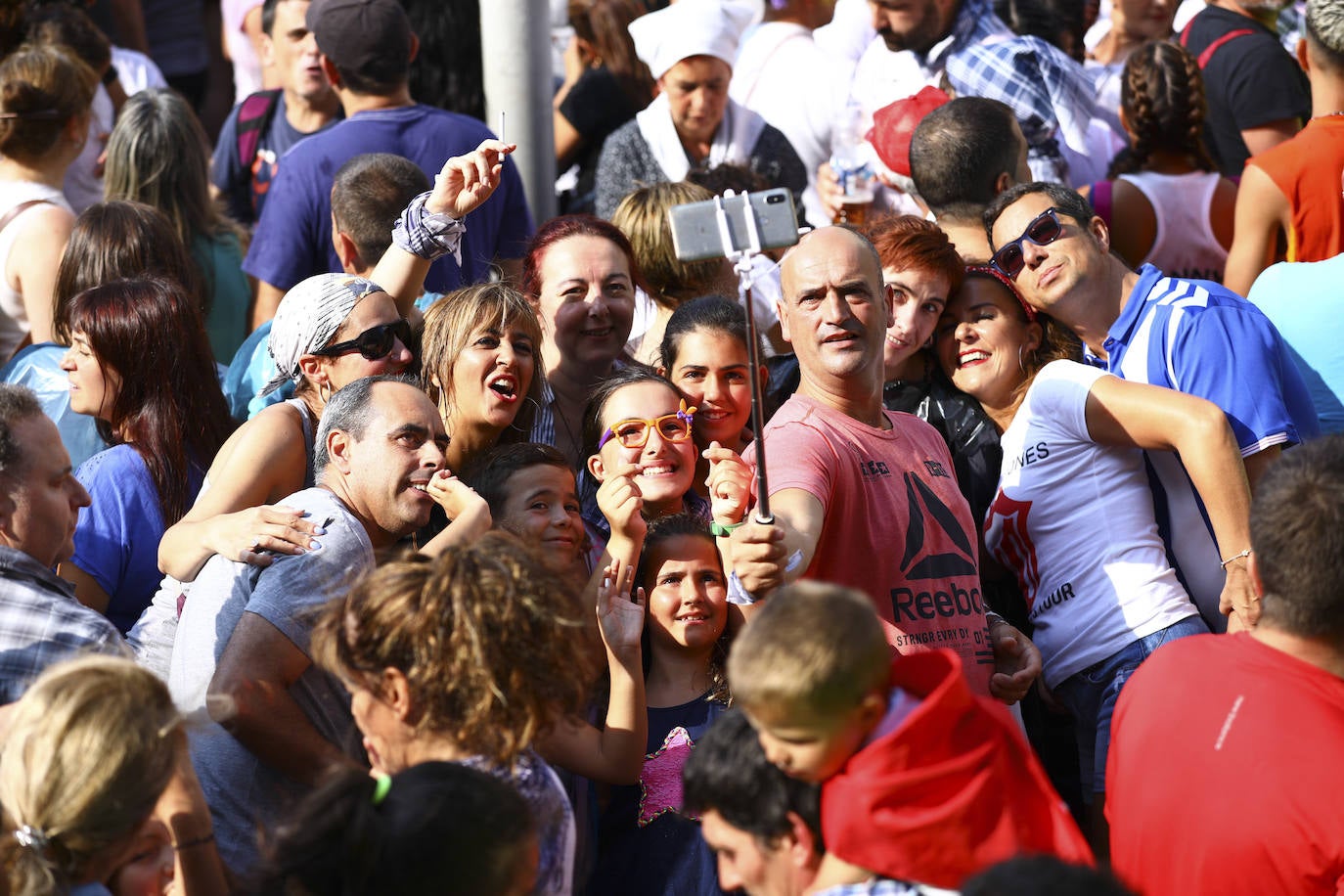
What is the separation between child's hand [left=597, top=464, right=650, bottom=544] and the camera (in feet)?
11.0

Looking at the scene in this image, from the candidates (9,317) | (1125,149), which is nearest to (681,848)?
(9,317)

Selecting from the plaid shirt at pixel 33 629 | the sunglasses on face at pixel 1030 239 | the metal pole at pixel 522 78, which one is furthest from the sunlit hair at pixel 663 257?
the plaid shirt at pixel 33 629

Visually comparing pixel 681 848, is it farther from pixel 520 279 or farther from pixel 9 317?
pixel 9 317

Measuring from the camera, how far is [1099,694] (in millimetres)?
3723

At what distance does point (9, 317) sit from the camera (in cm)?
500

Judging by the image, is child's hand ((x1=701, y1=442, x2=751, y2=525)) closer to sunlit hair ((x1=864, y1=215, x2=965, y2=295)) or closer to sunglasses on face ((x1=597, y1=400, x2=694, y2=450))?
sunglasses on face ((x1=597, y1=400, x2=694, y2=450))

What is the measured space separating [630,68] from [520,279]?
88.0 inches

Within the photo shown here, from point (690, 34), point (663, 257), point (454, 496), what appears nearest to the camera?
point (454, 496)

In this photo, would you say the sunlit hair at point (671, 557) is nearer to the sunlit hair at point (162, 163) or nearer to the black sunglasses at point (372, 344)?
the black sunglasses at point (372, 344)

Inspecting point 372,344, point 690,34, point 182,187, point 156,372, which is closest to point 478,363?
point 372,344

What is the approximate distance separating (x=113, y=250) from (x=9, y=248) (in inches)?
A: 30.7

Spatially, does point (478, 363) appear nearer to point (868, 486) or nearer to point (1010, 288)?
point (868, 486)

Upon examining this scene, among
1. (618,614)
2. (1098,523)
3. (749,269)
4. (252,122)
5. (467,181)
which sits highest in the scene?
(749,269)

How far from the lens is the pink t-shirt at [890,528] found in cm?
336
